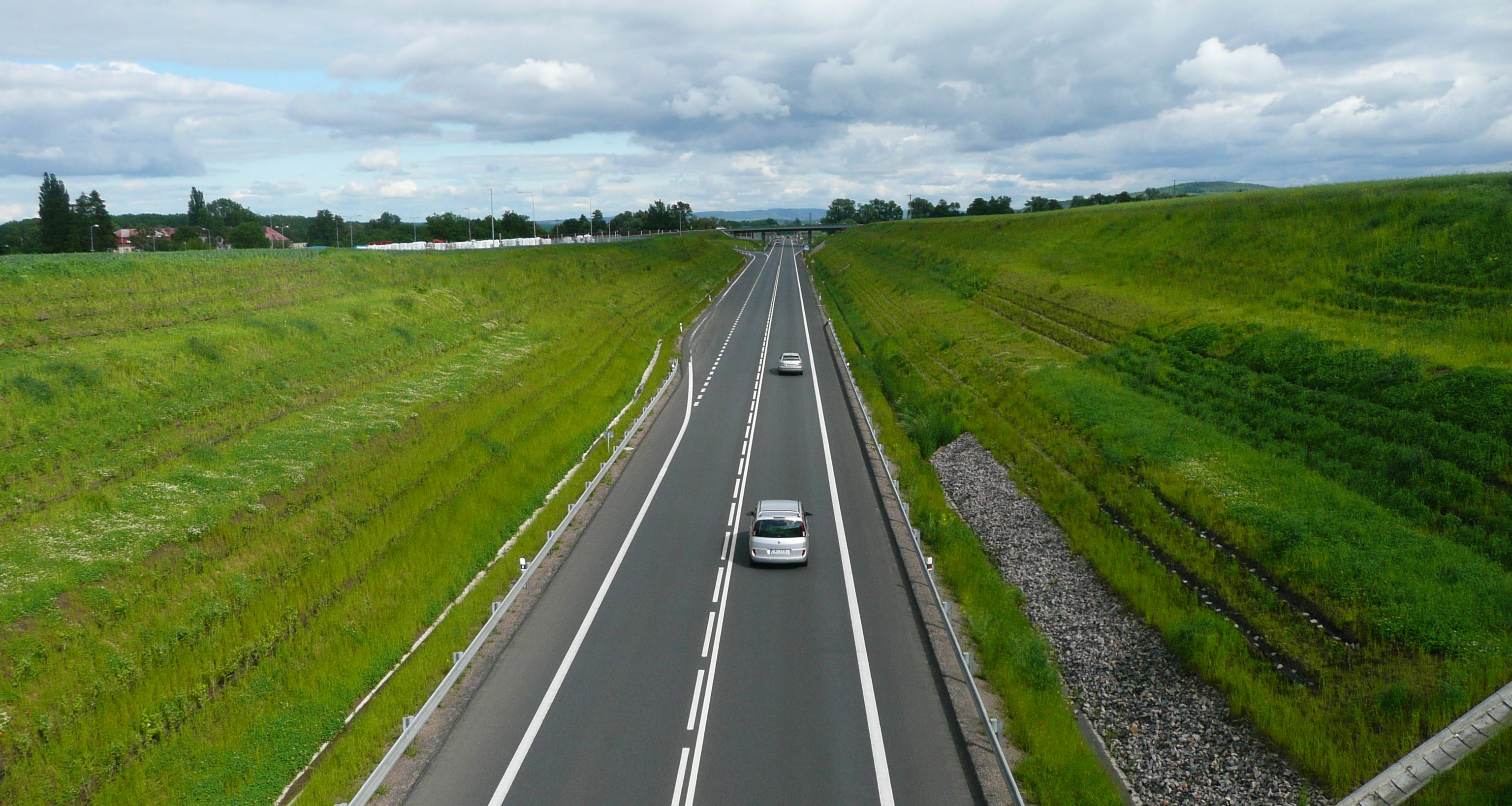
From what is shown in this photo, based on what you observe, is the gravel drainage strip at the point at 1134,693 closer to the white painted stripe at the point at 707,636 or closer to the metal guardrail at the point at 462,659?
the white painted stripe at the point at 707,636

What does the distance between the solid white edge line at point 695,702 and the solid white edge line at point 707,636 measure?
0.62 meters

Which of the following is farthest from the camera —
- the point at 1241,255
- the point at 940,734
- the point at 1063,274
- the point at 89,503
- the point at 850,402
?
the point at 1063,274

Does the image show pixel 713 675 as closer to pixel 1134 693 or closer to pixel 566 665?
pixel 566 665

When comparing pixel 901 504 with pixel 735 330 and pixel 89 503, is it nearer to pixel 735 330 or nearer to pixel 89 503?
pixel 89 503

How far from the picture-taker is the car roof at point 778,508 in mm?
21891

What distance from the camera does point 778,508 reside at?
22203 mm

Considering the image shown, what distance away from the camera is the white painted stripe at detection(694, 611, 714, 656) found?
16.7 m

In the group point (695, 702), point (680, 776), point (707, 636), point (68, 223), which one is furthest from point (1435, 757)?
point (68, 223)

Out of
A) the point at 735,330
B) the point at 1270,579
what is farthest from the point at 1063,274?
the point at 1270,579

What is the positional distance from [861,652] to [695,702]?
12.5 feet

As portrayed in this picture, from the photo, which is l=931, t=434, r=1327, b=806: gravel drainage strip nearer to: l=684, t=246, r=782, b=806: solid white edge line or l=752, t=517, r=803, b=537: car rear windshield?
l=752, t=517, r=803, b=537: car rear windshield

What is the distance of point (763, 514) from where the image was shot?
71.7 feet

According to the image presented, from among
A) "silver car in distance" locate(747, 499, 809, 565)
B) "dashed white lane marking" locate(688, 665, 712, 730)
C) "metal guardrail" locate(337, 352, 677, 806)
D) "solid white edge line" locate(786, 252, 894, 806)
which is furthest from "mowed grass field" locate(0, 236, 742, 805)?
"solid white edge line" locate(786, 252, 894, 806)

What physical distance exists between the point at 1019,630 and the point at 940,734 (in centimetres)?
453
